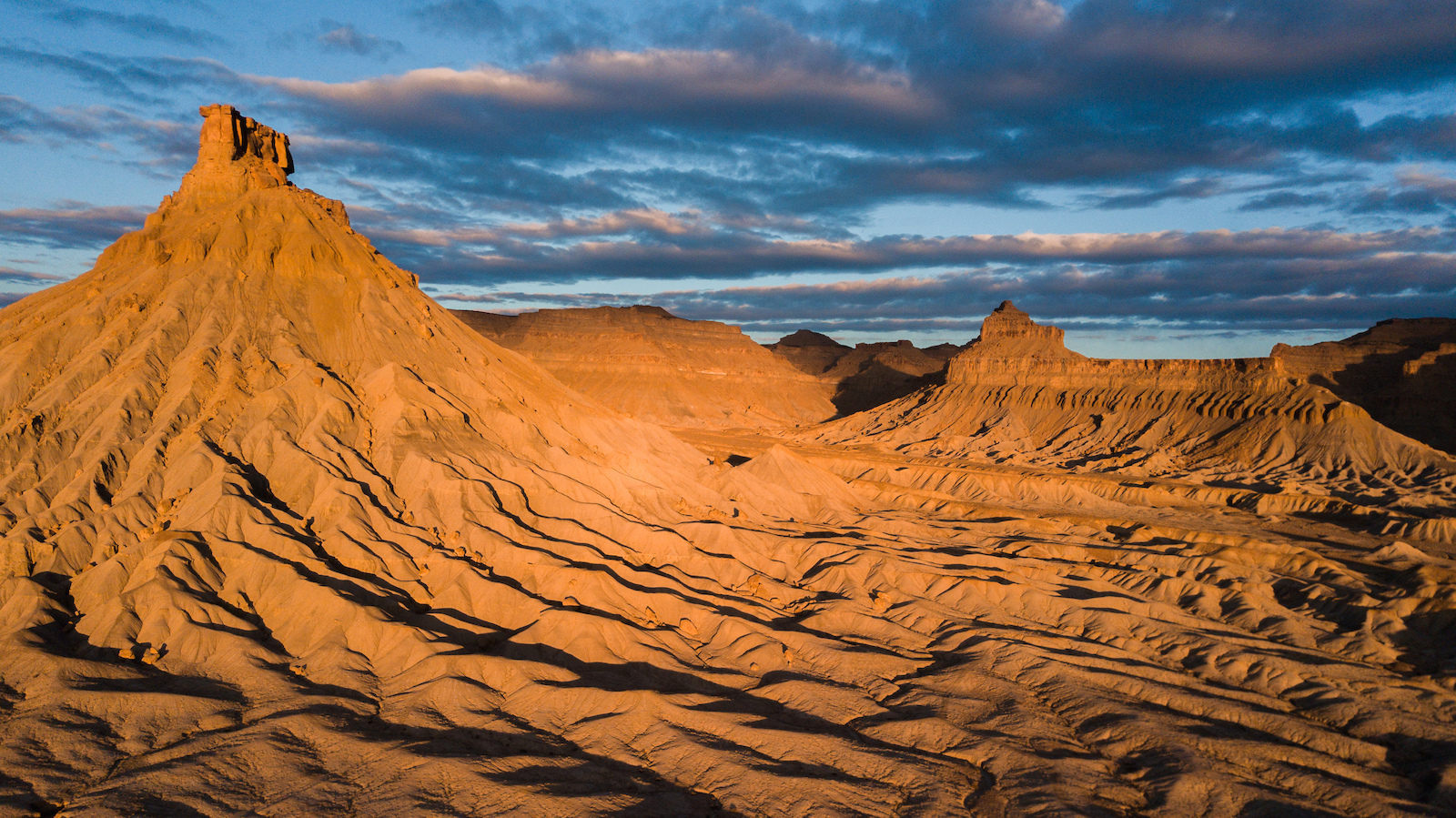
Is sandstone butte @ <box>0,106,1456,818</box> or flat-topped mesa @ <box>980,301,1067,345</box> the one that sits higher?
flat-topped mesa @ <box>980,301,1067,345</box>

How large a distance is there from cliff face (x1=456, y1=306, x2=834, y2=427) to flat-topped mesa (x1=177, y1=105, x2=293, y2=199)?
3796 inches

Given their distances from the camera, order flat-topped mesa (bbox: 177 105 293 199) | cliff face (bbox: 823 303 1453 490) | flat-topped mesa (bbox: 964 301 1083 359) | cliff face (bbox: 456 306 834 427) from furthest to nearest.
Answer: cliff face (bbox: 456 306 834 427), flat-topped mesa (bbox: 964 301 1083 359), cliff face (bbox: 823 303 1453 490), flat-topped mesa (bbox: 177 105 293 199)

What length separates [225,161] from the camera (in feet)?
142

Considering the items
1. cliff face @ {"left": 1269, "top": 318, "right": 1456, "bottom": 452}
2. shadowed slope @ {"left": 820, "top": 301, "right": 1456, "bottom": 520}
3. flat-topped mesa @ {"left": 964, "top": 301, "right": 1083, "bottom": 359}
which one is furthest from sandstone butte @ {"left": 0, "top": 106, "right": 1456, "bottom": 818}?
flat-topped mesa @ {"left": 964, "top": 301, "right": 1083, "bottom": 359}

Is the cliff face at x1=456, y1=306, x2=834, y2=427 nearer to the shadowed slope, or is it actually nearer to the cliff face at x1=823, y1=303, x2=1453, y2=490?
the shadowed slope

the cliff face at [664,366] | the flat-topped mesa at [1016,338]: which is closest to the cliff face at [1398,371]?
the flat-topped mesa at [1016,338]

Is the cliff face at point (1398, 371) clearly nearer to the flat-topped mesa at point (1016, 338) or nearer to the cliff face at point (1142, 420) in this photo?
the cliff face at point (1142, 420)

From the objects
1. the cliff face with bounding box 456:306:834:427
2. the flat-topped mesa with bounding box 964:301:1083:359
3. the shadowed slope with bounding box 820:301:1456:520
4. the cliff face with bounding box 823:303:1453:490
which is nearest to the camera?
the shadowed slope with bounding box 820:301:1456:520

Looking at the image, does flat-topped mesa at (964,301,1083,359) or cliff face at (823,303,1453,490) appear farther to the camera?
flat-topped mesa at (964,301,1083,359)

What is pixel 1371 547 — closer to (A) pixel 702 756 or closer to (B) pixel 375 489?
(A) pixel 702 756

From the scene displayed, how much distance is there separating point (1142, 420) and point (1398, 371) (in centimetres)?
4884

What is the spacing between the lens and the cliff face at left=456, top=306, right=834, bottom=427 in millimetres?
149375


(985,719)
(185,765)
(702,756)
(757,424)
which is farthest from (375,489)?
(757,424)

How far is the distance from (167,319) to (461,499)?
1725 cm
